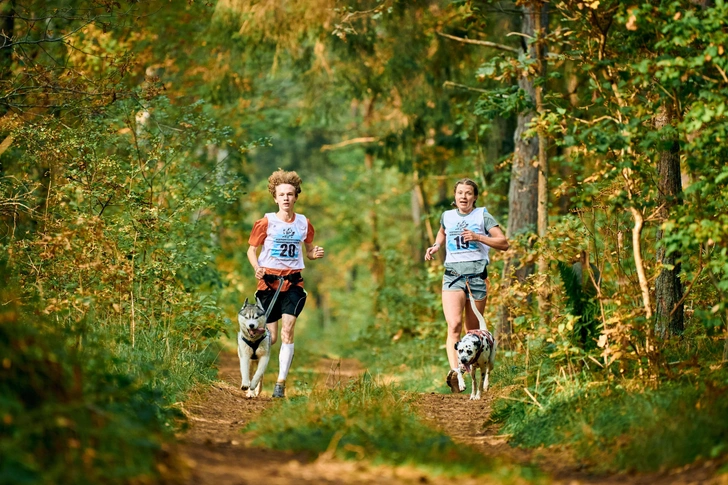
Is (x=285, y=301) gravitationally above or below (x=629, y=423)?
above

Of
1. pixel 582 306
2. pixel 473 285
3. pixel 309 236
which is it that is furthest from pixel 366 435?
pixel 473 285

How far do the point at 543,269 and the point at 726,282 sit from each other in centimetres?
608

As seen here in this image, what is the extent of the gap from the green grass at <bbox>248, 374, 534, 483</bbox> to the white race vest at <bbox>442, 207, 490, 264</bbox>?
2.37 meters

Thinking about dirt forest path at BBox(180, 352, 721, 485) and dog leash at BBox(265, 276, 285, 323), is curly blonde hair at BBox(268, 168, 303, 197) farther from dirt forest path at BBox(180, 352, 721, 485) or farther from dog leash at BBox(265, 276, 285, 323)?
dirt forest path at BBox(180, 352, 721, 485)

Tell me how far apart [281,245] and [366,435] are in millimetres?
3847

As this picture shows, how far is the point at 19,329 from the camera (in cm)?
505

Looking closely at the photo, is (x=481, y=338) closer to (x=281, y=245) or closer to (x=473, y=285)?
(x=473, y=285)

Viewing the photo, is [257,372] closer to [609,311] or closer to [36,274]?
[36,274]

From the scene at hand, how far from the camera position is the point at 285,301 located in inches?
380

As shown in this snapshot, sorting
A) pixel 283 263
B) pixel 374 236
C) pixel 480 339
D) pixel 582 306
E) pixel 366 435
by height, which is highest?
pixel 374 236

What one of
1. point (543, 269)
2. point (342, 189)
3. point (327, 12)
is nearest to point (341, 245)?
point (342, 189)

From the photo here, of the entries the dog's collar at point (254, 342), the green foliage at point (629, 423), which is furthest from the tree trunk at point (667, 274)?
the dog's collar at point (254, 342)

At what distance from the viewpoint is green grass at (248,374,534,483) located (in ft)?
18.2

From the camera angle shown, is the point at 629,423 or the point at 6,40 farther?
the point at 6,40
